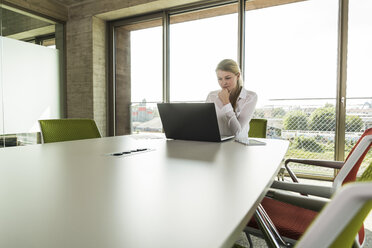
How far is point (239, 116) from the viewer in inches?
84.1

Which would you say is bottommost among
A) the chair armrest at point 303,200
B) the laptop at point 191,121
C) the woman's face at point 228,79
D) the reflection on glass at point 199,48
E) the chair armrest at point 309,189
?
the chair armrest at point 309,189

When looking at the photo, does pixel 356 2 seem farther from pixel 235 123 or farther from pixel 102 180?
pixel 102 180

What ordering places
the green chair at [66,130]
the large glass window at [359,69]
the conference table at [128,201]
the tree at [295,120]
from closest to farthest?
1. the conference table at [128,201]
2. the green chair at [66,130]
3. the large glass window at [359,69]
4. the tree at [295,120]

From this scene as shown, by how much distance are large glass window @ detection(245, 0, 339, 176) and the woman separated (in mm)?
1282

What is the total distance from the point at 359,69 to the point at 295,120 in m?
0.98

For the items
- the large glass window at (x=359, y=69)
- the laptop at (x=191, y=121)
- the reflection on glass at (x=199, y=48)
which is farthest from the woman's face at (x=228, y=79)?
the large glass window at (x=359, y=69)

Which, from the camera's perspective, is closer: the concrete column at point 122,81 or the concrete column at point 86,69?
the concrete column at point 86,69

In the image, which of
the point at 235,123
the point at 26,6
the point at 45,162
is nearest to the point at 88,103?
the point at 26,6

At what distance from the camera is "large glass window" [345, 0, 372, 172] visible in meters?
3.08

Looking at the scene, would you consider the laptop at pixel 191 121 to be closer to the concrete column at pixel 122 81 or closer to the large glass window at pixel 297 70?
the large glass window at pixel 297 70

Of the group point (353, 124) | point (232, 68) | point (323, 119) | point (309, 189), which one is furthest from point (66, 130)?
point (353, 124)

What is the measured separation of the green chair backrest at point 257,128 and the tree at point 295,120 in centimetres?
164

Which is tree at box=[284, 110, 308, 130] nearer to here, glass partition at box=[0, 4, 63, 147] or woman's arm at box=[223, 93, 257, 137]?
woman's arm at box=[223, 93, 257, 137]

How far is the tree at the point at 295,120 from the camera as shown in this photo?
11.5 ft
